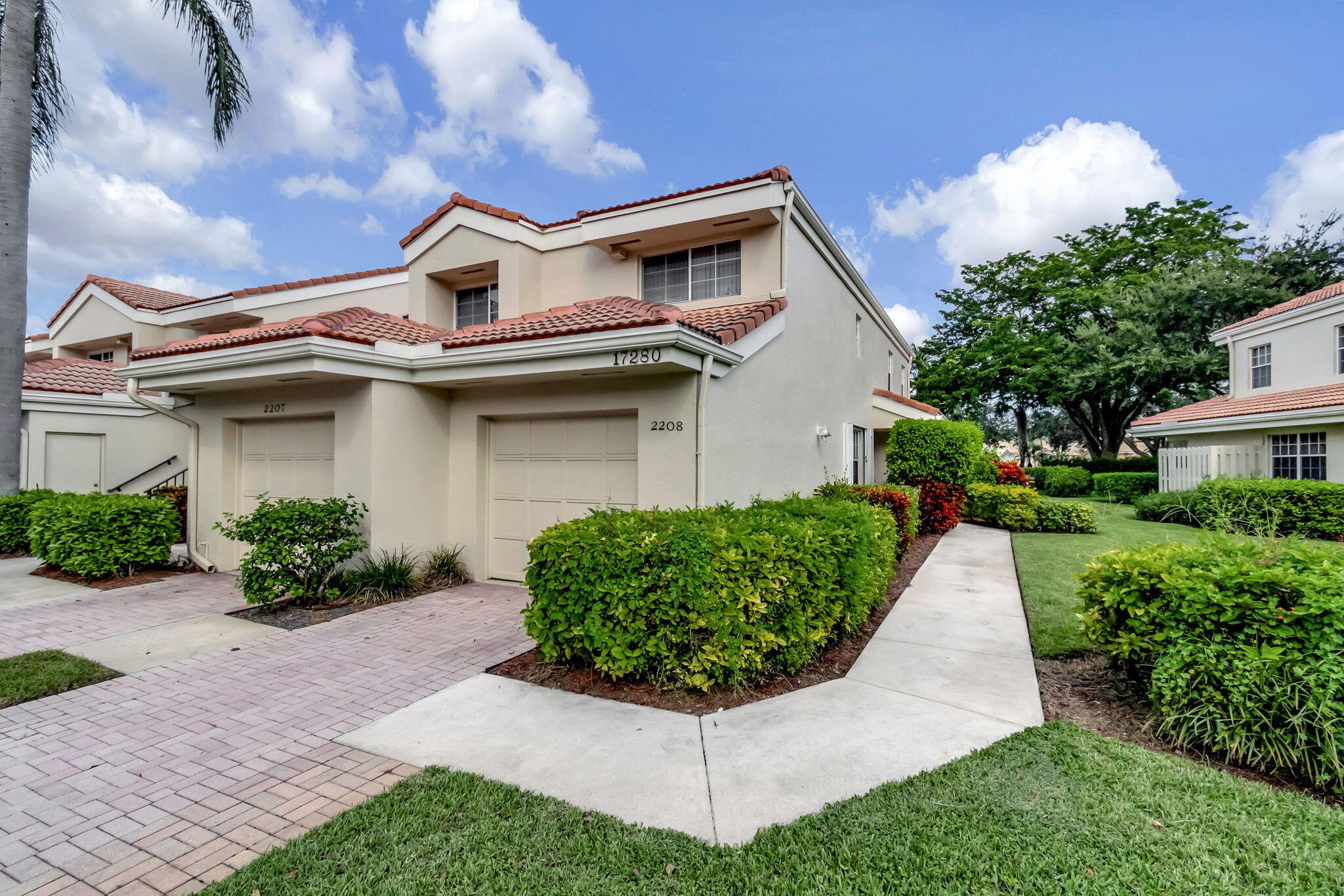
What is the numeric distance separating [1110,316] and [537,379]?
101ft

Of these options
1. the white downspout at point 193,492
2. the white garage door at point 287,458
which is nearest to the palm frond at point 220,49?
the white downspout at point 193,492

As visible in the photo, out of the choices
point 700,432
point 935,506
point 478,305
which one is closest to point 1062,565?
point 935,506

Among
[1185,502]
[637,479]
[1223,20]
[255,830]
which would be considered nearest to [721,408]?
[637,479]

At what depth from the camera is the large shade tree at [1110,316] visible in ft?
76.3

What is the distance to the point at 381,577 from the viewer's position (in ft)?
25.6

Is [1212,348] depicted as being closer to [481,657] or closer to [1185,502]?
[1185,502]

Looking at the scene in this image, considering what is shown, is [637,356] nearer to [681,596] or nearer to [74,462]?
[681,596]

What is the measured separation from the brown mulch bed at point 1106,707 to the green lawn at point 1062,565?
422mm

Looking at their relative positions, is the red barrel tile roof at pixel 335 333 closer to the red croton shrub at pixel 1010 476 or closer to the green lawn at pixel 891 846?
the green lawn at pixel 891 846

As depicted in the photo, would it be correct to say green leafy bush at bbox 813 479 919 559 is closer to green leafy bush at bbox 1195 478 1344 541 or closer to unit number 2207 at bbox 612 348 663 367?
unit number 2207 at bbox 612 348 663 367

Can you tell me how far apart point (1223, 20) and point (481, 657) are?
577 inches

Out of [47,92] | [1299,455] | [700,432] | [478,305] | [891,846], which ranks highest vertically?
[47,92]

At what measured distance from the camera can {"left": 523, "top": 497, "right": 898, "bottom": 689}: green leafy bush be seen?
14.9 ft

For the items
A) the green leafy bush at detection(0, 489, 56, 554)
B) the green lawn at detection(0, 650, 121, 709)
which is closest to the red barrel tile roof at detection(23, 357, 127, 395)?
the green leafy bush at detection(0, 489, 56, 554)
